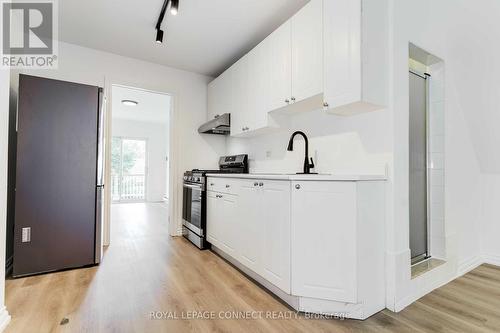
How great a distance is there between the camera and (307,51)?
2117mm

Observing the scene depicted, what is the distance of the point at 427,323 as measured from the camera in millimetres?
1579

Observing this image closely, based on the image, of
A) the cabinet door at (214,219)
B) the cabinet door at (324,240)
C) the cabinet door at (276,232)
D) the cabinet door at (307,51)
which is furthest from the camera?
the cabinet door at (214,219)

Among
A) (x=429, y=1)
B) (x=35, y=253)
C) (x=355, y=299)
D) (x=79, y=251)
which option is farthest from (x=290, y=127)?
(x=35, y=253)

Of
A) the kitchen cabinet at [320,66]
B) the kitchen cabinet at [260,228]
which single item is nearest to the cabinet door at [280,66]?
the kitchen cabinet at [320,66]

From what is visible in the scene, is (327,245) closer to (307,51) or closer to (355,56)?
(355,56)

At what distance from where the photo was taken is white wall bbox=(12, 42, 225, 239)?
3162 mm

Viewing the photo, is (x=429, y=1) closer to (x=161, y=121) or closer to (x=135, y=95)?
(x=135, y=95)

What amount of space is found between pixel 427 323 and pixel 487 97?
2359mm

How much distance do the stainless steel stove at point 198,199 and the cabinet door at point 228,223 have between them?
17.7 inches

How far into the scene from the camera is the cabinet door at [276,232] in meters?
1.79

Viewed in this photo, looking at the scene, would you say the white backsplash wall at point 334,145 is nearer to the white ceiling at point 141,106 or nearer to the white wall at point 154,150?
the white ceiling at point 141,106

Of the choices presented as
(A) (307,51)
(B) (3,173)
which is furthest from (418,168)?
(B) (3,173)

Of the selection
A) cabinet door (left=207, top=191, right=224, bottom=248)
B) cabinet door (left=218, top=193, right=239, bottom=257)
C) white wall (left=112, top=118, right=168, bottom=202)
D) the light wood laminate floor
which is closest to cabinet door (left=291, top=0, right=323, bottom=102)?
cabinet door (left=218, top=193, right=239, bottom=257)

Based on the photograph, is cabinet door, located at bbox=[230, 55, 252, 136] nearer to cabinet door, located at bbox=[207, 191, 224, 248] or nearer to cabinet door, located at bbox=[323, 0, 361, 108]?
cabinet door, located at bbox=[207, 191, 224, 248]
